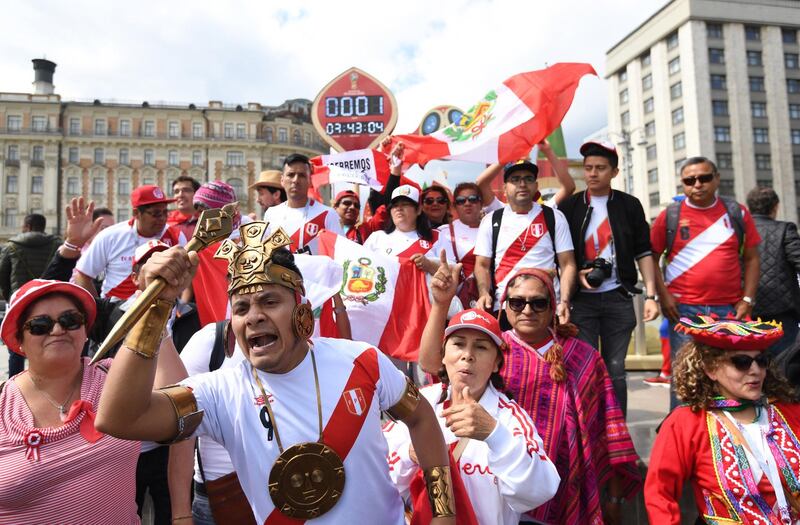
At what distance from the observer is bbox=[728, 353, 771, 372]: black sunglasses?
2.67 m

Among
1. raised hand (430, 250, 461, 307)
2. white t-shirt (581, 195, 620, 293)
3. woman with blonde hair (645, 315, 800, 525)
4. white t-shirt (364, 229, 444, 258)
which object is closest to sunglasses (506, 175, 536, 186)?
white t-shirt (581, 195, 620, 293)

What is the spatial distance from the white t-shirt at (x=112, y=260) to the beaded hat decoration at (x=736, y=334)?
433cm

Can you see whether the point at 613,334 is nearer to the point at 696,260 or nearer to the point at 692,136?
the point at 696,260

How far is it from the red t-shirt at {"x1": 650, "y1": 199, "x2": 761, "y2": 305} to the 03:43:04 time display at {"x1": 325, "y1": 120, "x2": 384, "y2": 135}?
6243 mm

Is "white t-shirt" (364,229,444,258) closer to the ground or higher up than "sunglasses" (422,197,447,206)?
closer to the ground

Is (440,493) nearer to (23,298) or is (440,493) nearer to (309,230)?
(23,298)

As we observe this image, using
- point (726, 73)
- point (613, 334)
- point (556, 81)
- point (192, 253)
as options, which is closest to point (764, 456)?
point (613, 334)

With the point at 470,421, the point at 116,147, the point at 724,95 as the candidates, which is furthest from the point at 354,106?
the point at 116,147

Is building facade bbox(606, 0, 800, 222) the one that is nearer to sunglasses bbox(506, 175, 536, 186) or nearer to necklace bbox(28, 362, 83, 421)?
sunglasses bbox(506, 175, 536, 186)

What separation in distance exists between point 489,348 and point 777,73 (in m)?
74.4

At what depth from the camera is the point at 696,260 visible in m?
4.46

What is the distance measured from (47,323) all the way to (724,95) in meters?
69.4

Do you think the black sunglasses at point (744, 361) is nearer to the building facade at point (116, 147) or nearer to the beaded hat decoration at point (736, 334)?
the beaded hat decoration at point (736, 334)

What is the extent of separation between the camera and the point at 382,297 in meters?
5.01
